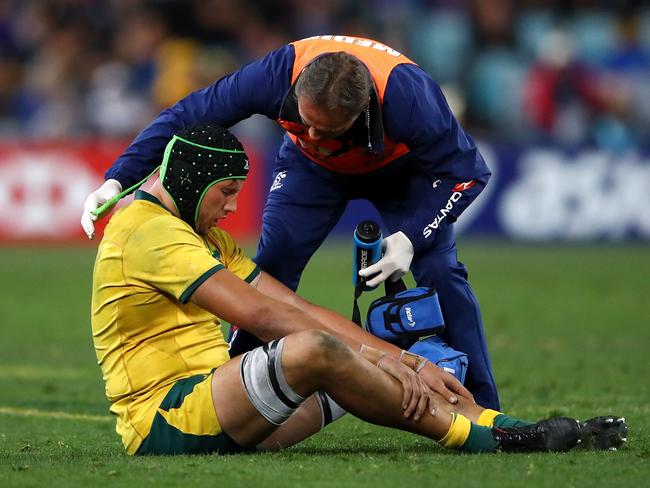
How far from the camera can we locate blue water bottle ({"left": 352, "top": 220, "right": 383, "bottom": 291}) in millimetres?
6410

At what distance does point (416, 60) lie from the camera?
766 inches

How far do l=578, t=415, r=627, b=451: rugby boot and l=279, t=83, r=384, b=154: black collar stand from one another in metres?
1.69

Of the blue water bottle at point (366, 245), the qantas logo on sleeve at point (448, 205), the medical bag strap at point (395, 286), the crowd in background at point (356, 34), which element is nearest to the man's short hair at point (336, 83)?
the blue water bottle at point (366, 245)

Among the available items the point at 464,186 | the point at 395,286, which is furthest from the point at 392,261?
the point at 464,186

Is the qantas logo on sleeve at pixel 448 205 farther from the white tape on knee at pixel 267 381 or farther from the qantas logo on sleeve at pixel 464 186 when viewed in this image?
the white tape on knee at pixel 267 381

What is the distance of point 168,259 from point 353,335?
1.03 metres

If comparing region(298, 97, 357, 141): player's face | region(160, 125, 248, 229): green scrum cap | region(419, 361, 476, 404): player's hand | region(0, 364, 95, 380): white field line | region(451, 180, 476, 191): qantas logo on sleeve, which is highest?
region(298, 97, 357, 141): player's face

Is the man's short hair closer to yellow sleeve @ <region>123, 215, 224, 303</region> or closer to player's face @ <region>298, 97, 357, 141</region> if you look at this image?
player's face @ <region>298, 97, 357, 141</region>

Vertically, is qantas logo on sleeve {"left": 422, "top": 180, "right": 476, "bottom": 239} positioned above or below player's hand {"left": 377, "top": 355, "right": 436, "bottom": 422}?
above

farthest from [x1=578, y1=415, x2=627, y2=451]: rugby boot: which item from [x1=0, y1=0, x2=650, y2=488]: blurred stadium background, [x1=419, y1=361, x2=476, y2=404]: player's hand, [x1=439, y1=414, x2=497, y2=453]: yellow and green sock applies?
[x1=0, y1=0, x2=650, y2=488]: blurred stadium background

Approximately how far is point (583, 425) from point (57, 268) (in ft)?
37.7

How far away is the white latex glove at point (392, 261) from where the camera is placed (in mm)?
6363

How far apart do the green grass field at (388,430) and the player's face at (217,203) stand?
1.06 metres

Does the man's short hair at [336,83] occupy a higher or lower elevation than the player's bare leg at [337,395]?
higher
